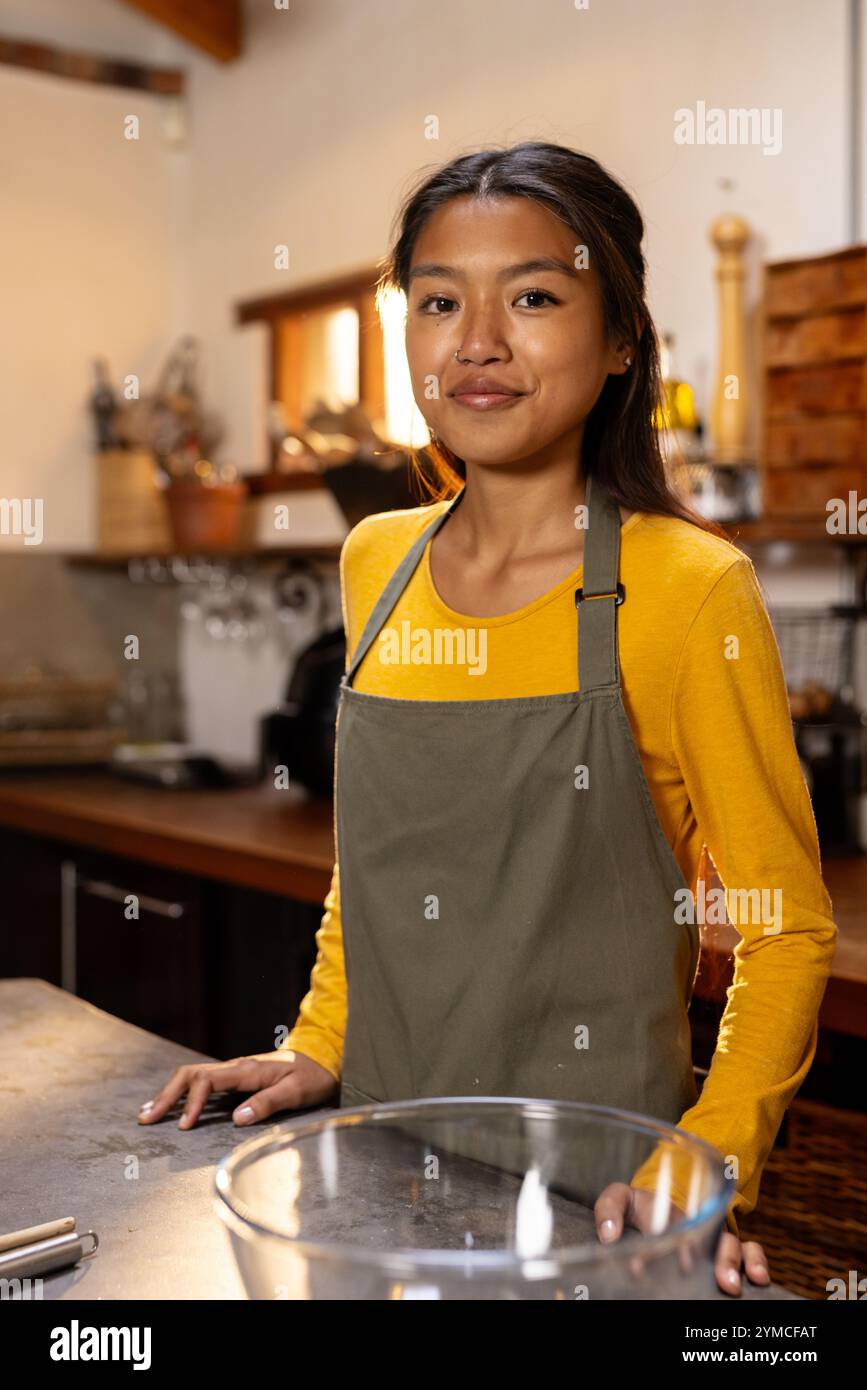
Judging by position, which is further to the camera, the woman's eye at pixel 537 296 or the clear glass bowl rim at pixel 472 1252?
the woman's eye at pixel 537 296

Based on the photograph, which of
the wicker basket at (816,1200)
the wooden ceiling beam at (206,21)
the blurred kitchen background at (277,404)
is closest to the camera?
the wicker basket at (816,1200)

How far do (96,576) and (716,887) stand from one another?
261cm

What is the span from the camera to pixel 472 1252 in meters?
0.61

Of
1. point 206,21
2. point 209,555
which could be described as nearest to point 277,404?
Result: point 209,555

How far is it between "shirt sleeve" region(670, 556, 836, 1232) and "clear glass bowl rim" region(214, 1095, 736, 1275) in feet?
0.94

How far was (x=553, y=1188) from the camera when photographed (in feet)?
2.59

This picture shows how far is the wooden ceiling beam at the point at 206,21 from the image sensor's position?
3.80m

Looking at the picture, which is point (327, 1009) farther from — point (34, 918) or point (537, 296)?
point (34, 918)

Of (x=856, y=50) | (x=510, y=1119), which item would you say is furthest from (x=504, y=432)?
(x=856, y=50)

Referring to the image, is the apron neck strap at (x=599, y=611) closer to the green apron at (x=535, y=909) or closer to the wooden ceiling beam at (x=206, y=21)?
the green apron at (x=535, y=909)

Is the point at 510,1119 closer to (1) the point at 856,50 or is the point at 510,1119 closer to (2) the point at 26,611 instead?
(1) the point at 856,50

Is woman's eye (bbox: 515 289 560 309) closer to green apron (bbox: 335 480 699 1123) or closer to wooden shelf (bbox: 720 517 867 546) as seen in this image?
green apron (bbox: 335 480 699 1123)

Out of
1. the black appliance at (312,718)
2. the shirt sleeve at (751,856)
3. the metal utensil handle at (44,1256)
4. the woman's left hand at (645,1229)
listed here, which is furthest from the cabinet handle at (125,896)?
the woman's left hand at (645,1229)

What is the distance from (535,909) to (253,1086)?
10.5 inches
